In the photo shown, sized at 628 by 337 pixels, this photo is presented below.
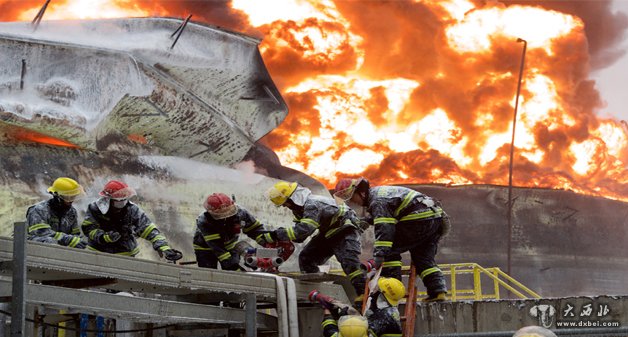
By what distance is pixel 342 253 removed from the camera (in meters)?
10.6

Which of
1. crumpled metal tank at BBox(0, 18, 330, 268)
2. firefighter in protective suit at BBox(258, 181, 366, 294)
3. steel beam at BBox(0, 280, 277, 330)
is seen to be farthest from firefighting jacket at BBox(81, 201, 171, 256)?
crumpled metal tank at BBox(0, 18, 330, 268)

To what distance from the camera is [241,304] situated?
10.1 meters

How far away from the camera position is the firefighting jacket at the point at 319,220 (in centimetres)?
1009

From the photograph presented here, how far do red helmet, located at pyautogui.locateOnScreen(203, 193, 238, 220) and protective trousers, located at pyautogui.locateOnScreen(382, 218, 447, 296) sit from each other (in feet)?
5.51

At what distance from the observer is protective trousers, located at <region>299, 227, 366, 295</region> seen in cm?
1041

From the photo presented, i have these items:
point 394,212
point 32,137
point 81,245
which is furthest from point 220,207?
point 32,137

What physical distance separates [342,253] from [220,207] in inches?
51.9

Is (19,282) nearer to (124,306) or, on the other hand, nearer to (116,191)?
(124,306)

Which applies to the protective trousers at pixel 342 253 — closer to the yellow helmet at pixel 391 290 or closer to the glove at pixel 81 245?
the yellow helmet at pixel 391 290

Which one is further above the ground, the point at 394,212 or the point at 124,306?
the point at 394,212

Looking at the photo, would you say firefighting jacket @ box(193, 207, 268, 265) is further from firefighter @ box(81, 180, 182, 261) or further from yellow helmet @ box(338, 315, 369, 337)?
yellow helmet @ box(338, 315, 369, 337)

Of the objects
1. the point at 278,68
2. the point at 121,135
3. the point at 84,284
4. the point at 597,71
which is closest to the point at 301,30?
the point at 278,68

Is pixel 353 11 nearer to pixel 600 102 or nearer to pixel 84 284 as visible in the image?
pixel 600 102

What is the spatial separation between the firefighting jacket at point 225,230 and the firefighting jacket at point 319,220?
59 centimetres
